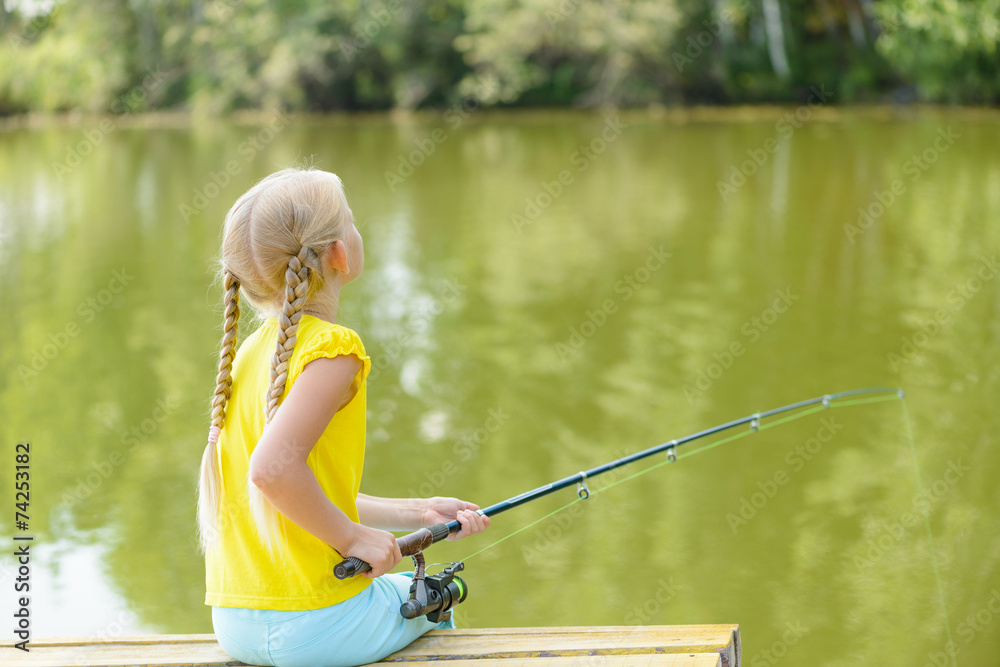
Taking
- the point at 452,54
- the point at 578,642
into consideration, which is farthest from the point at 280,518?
the point at 452,54

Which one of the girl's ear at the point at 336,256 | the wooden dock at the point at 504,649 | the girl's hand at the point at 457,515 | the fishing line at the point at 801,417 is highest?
the fishing line at the point at 801,417

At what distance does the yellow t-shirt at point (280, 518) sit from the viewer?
179cm

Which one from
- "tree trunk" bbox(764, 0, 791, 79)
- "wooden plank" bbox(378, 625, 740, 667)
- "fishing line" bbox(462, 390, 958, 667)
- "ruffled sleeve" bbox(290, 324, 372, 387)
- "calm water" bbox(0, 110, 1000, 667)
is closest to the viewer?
"ruffled sleeve" bbox(290, 324, 372, 387)

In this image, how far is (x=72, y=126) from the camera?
26.7m

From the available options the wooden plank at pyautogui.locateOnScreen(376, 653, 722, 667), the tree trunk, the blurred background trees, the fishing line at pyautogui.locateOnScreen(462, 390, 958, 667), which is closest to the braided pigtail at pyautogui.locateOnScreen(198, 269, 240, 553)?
the wooden plank at pyautogui.locateOnScreen(376, 653, 722, 667)

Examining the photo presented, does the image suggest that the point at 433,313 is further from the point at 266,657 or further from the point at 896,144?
the point at 896,144

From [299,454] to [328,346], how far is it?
0.57 feet

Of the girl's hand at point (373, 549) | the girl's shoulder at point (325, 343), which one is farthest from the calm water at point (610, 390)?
the girl's shoulder at point (325, 343)

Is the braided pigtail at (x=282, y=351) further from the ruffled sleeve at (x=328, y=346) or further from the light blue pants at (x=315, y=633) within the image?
the light blue pants at (x=315, y=633)

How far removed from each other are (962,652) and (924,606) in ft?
0.76

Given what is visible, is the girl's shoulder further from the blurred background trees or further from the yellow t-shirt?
the blurred background trees

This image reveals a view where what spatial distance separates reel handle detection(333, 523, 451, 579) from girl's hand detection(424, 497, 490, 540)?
0.02 meters

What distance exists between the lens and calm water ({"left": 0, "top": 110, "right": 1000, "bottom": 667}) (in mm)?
3557

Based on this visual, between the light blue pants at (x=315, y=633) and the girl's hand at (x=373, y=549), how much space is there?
0.29 ft
